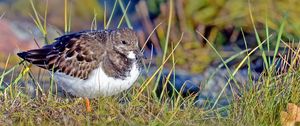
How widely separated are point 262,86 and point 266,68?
275mm

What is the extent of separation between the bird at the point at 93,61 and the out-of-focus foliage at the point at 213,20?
2.66 m

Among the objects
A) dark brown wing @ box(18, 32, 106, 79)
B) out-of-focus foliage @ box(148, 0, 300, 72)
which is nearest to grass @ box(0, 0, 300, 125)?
dark brown wing @ box(18, 32, 106, 79)

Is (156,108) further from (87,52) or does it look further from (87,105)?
(87,52)

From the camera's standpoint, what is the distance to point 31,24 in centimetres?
1106

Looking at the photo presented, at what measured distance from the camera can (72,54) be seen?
730cm

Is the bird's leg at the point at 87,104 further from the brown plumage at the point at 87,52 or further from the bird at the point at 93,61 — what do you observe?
A: the brown plumage at the point at 87,52

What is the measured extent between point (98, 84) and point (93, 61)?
0.25 metres

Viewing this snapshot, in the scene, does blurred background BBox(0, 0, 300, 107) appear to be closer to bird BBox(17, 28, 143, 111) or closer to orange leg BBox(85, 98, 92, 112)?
bird BBox(17, 28, 143, 111)

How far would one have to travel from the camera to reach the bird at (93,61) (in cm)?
700

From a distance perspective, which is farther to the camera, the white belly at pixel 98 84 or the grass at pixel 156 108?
the white belly at pixel 98 84

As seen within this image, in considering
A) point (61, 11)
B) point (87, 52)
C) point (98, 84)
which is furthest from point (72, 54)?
point (61, 11)

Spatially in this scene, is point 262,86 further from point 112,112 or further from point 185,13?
point 185,13

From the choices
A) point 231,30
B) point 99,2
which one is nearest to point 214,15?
point 231,30

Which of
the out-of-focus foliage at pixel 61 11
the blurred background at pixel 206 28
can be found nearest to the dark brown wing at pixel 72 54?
the blurred background at pixel 206 28
